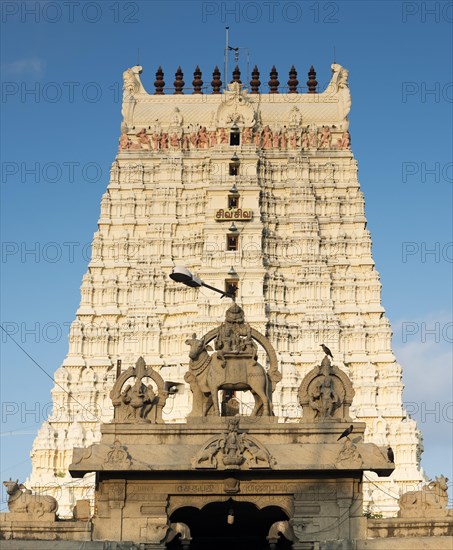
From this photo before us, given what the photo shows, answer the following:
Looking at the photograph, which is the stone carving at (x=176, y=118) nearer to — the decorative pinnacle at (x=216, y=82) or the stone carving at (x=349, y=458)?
the decorative pinnacle at (x=216, y=82)

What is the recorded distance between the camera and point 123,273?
11444cm

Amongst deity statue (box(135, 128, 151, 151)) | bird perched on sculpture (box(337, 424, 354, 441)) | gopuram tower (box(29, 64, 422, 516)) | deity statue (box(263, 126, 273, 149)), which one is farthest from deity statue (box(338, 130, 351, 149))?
bird perched on sculpture (box(337, 424, 354, 441))

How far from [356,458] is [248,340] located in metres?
5.53

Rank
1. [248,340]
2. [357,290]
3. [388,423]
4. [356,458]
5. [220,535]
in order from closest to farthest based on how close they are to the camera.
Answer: [356,458] → [248,340] → [220,535] → [388,423] → [357,290]

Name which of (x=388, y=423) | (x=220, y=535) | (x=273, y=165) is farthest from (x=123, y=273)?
(x=220, y=535)

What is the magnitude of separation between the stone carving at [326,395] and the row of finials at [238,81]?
88218 mm

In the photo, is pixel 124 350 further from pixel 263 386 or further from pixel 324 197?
pixel 263 386

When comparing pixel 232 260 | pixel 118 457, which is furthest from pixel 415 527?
pixel 232 260

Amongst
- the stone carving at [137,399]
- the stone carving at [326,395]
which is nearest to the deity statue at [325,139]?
the stone carving at [326,395]

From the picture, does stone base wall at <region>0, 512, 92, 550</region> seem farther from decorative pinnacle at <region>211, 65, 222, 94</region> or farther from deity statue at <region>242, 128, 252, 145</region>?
decorative pinnacle at <region>211, 65, 222, 94</region>

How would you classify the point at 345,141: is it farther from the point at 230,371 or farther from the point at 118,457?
the point at 118,457

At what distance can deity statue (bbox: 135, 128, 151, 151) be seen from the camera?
12071cm

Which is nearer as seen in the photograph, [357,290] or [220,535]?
[220,535]

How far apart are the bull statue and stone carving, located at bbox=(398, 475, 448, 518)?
37.2ft
